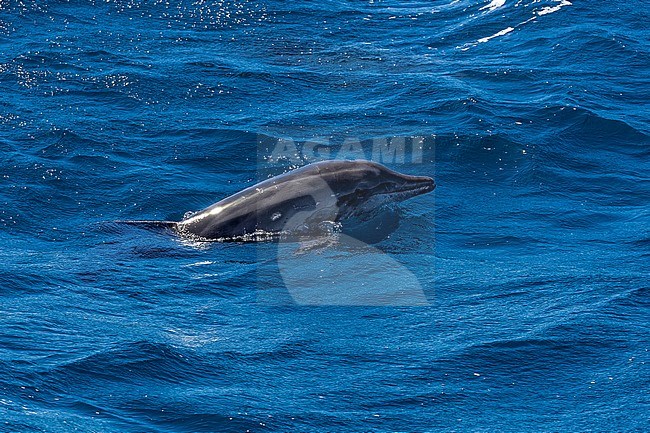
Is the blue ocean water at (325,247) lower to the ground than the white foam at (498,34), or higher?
lower

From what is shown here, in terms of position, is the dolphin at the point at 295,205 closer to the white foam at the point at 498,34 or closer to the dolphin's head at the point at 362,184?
the dolphin's head at the point at 362,184

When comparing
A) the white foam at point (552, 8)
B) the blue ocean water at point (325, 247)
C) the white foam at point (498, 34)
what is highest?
the white foam at point (552, 8)

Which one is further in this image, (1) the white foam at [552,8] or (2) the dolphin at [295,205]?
(1) the white foam at [552,8]

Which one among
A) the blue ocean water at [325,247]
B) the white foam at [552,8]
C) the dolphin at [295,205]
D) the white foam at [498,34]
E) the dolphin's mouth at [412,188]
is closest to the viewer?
the blue ocean water at [325,247]

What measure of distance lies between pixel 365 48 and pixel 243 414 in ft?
49.7

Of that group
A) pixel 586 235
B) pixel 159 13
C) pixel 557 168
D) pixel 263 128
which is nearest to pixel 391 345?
pixel 586 235

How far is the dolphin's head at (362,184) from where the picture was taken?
14633mm

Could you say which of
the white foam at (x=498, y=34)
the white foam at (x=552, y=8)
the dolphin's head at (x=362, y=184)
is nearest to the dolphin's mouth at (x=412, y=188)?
the dolphin's head at (x=362, y=184)

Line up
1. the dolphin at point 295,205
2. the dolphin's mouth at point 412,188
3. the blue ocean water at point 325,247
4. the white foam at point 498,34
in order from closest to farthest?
1. the blue ocean water at point 325,247
2. the dolphin at point 295,205
3. the dolphin's mouth at point 412,188
4. the white foam at point 498,34

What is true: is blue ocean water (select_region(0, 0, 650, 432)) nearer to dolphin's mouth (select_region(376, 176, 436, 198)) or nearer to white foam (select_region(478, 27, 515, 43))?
white foam (select_region(478, 27, 515, 43))

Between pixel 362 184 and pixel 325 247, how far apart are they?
1108 mm

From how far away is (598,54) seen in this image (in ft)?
77.1

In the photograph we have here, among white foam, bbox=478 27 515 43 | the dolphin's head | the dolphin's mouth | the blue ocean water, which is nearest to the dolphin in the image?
the dolphin's head

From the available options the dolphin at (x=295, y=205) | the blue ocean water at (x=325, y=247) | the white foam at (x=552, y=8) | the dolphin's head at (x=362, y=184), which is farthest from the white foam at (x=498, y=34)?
the dolphin at (x=295, y=205)
